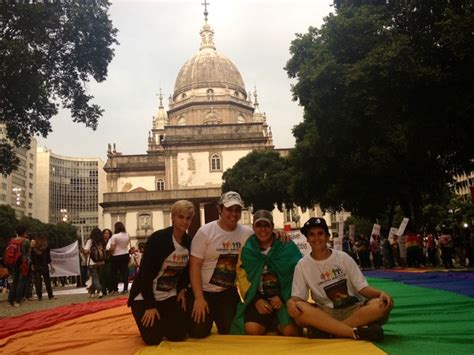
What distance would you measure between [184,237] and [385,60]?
1029 cm

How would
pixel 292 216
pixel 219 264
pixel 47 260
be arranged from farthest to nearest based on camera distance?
pixel 292 216 < pixel 47 260 < pixel 219 264

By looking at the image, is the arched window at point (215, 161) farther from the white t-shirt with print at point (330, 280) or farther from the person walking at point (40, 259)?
the white t-shirt with print at point (330, 280)

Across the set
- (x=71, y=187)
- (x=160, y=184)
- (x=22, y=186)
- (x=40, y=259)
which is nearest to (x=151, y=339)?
(x=40, y=259)

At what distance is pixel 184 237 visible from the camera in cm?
514

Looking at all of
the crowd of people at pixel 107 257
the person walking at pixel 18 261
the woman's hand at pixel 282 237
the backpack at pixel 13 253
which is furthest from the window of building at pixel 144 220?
the woman's hand at pixel 282 237

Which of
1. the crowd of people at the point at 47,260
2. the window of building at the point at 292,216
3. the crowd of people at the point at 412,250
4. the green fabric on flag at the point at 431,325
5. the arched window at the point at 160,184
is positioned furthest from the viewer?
the arched window at the point at 160,184

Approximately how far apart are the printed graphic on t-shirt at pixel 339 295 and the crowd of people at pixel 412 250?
45.2ft

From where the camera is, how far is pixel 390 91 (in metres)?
14.1

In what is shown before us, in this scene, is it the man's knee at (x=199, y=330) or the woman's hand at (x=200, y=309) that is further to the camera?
the man's knee at (x=199, y=330)

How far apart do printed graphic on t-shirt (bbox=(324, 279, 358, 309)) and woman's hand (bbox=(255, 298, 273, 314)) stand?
25.5 inches

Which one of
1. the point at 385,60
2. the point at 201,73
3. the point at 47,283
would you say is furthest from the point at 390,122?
the point at 201,73

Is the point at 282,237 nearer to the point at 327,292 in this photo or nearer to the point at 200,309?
the point at 327,292

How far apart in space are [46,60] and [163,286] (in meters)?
12.6

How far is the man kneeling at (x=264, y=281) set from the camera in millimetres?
4918
